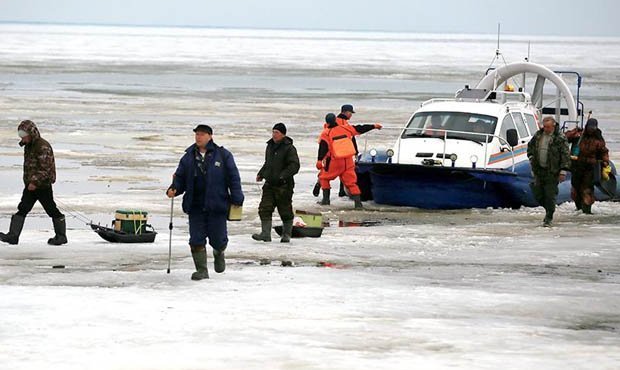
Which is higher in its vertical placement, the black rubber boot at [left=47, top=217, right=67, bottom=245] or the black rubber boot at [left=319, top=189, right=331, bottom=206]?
the black rubber boot at [left=319, top=189, right=331, bottom=206]

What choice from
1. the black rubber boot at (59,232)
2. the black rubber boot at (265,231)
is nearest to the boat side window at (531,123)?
the black rubber boot at (265,231)

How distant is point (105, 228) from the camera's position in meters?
15.2

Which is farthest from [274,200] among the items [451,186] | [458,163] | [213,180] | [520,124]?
[520,124]

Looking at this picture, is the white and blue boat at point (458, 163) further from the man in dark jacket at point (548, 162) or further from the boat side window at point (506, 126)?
the man in dark jacket at point (548, 162)

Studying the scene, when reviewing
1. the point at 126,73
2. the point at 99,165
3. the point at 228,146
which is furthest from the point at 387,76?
the point at 99,165

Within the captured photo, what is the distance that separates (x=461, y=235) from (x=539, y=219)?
239 cm

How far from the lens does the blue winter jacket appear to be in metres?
Result: 12.4

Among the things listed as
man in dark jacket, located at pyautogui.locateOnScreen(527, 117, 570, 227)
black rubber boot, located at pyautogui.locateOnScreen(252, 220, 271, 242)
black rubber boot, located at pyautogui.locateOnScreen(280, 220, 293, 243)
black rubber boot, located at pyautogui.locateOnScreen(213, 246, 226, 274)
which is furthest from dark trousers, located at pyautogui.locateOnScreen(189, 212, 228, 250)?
man in dark jacket, located at pyautogui.locateOnScreen(527, 117, 570, 227)

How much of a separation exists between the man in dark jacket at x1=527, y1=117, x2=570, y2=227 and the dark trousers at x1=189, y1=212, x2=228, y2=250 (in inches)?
251

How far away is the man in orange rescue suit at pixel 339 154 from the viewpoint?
19469mm

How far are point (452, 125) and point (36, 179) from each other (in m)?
7.85

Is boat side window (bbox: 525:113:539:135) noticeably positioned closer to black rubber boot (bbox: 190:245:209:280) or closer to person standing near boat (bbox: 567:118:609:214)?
person standing near boat (bbox: 567:118:609:214)

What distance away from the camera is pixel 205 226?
12.6 m

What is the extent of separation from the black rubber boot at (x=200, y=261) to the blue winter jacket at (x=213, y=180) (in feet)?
1.21
